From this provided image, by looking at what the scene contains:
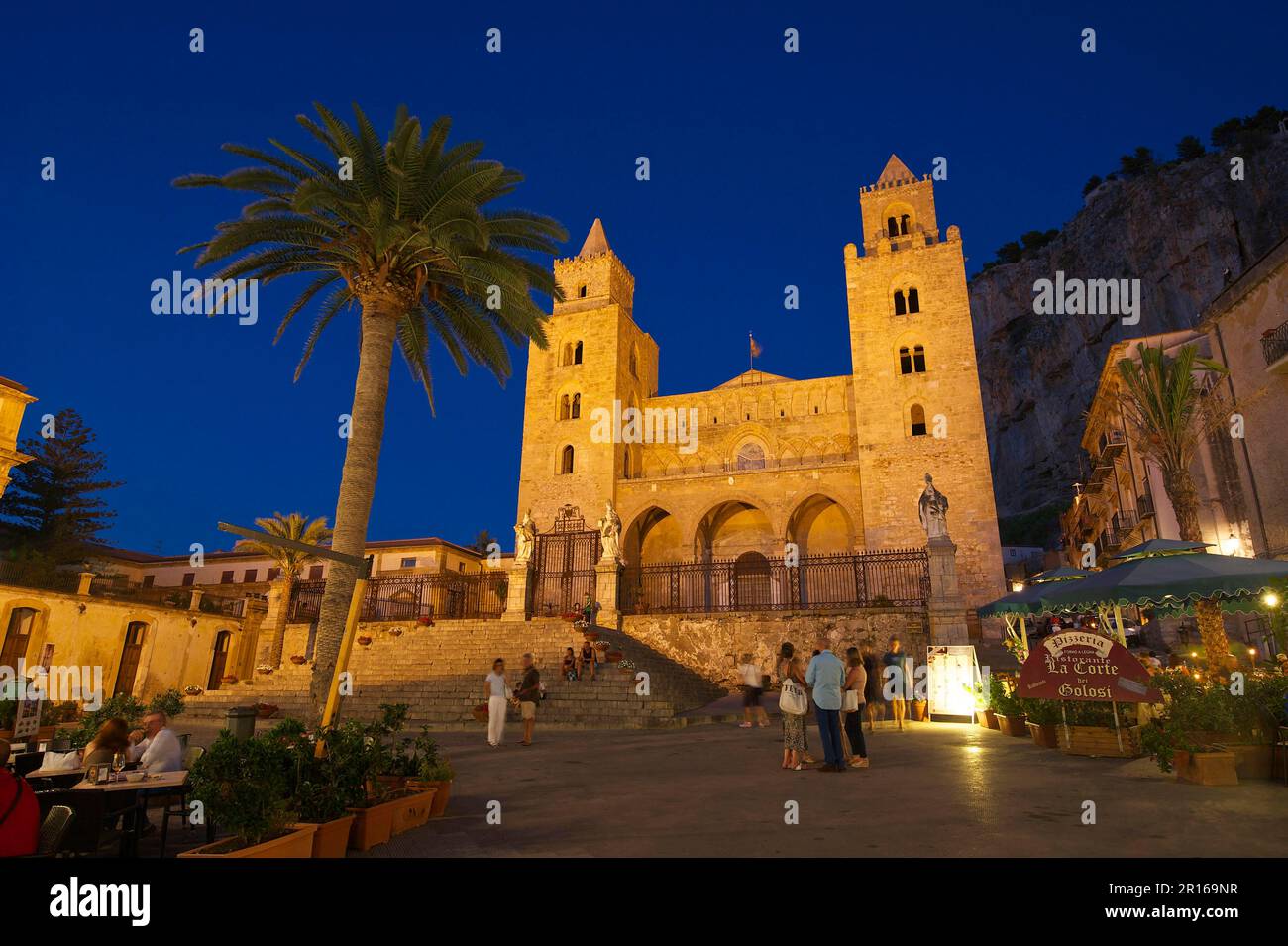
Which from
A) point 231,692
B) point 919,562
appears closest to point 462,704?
point 231,692

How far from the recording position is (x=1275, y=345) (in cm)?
1886

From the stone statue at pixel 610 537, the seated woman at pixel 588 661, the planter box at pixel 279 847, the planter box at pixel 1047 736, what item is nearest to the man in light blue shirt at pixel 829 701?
the planter box at pixel 1047 736

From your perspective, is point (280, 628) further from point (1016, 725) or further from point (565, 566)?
point (1016, 725)

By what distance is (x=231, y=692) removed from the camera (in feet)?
58.5

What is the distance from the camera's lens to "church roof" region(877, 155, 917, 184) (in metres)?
33.5

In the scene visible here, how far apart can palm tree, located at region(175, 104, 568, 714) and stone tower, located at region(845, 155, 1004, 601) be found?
1917cm

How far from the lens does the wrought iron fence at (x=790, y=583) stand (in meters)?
21.5

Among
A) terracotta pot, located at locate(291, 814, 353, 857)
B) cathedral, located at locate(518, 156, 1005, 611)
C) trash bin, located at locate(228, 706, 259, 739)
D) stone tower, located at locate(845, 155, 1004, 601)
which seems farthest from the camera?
cathedral, located at locate(518, 156, 1005, 611)

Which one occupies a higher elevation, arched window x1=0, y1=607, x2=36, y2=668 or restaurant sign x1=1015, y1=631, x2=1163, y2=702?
arched window x1=0, y1=607, x2=36, y2=668

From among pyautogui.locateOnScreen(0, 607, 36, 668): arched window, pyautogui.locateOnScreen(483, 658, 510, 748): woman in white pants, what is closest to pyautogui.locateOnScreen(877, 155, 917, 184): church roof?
pyautogui.locateOnScreen(483, 658, 510, 748): woman in white pants

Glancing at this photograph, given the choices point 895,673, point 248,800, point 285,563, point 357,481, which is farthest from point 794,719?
point 285,563

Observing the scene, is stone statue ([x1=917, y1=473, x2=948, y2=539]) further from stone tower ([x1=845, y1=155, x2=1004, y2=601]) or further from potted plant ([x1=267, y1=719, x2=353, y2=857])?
potted plant ([x1=267, y1=719, x2=353, y2=857])

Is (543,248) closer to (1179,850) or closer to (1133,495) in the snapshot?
(1179,850)

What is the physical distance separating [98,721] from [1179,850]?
9815mm
